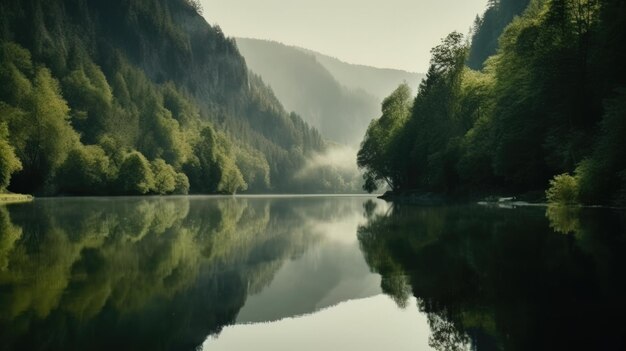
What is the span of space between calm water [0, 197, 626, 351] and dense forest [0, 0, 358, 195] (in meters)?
55.1

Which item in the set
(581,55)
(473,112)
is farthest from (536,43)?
(473,112)

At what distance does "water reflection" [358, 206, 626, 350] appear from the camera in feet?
22.5

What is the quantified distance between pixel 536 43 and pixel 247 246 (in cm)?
3765

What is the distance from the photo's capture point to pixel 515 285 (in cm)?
989

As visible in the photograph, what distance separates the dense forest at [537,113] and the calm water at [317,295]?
18189mm

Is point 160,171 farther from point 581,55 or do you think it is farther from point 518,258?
point 518,258

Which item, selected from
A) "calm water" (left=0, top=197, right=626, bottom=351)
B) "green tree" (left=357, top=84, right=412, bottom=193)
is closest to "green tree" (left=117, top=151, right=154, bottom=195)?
"green tree" (left=357, top=84, right=412, bottom=193)

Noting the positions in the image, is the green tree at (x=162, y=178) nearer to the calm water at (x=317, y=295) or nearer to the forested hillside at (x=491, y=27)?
the forested hillside at (x=491, y=27)

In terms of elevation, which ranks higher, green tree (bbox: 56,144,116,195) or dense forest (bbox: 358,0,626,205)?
dense forest (bbox: 358,0,626,205)

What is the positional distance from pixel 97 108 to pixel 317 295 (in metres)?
112

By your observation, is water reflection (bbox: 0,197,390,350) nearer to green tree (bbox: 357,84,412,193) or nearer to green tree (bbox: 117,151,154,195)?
green tree (bbox: 357,84,412,193)

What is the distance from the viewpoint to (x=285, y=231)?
24.3 m

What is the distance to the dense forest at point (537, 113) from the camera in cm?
3364

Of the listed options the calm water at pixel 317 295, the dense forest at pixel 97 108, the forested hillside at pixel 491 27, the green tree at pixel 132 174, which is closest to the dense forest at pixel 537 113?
the calm water at pixel 317 295
